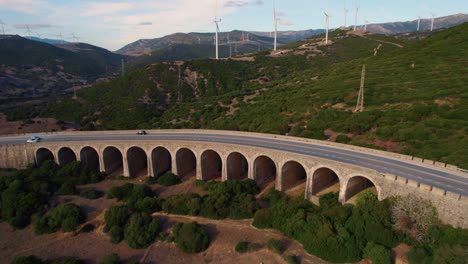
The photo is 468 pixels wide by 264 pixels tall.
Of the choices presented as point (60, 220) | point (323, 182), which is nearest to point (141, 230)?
point (60, 220)

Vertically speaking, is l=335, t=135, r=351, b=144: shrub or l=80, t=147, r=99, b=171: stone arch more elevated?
l=335, t=135, r=351, b=144: shrub

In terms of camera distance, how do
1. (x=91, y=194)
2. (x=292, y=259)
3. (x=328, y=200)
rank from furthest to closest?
(x=91, y=194), (x=328, y=200), (x=292, y=259)

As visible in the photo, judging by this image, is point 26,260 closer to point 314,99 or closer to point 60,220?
point 60,220

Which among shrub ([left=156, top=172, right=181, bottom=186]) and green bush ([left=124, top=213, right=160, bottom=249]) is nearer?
green bush ([left=124, top=213, right=160, bottom=249])

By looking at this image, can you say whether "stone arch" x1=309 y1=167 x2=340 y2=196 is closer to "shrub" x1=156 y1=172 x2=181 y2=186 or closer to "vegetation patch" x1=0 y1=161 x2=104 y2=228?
"shrub" x1=156 y1=172 x2=181 y2=186

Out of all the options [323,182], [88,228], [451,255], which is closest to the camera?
[451,255]

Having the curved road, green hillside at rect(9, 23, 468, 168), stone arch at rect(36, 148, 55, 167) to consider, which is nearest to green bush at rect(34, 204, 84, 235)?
the curved road

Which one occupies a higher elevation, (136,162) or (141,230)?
(136,162)
